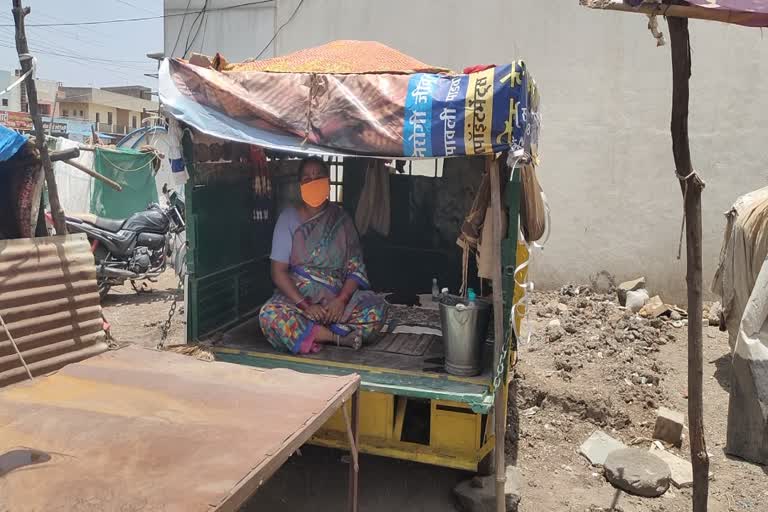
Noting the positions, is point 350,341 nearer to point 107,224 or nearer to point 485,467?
point 485,467

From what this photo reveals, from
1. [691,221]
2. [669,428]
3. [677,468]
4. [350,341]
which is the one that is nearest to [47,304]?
[350,341]

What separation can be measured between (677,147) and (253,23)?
7.99 meters

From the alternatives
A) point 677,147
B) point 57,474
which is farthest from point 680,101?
point 57,474

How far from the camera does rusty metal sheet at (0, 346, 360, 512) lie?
179 centimetres

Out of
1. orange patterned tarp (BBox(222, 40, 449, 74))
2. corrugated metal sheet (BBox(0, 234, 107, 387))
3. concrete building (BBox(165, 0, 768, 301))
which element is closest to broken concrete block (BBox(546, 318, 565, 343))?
concrete building (BBox(165, 0, 768, 301))

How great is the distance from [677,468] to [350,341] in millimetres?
2328

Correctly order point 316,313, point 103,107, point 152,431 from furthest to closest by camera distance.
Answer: point 103,107 < point 316,313 < point 152,431

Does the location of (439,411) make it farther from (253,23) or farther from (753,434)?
(253,23)

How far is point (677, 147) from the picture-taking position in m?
2.95

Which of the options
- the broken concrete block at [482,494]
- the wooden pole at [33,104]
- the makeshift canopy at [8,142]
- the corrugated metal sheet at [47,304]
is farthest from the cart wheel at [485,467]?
the makeshift canopy at [8,142]

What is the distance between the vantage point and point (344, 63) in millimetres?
3941

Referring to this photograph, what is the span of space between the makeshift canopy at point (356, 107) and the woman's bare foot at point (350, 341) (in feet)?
4.63

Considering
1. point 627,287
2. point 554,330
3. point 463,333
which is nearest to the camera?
point 463,333

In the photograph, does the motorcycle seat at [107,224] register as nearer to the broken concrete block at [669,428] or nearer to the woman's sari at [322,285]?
the woman's sari at [322,285]
